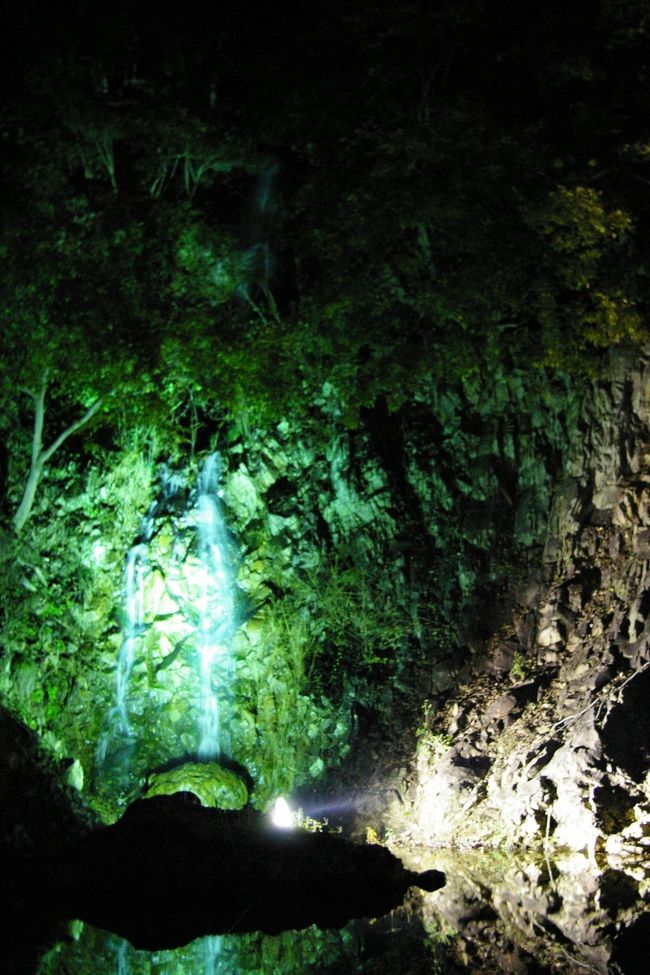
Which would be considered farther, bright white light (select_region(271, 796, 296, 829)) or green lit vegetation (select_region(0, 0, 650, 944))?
bright white light (select_region(271, 796, 296, 829))

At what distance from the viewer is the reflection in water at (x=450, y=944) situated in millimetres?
5641

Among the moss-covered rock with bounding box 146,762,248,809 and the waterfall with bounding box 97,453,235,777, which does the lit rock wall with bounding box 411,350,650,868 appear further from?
the waterfall with bounding box 97,453,235,777

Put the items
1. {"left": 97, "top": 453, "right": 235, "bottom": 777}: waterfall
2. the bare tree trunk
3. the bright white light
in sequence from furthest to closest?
{"left": 97, "top": 453, "right": 235, "bottom": 777}: waterfall
the bare tree trunk
the bright white light

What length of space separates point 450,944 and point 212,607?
574 cm

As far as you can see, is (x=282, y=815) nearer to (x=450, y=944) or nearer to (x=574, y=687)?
(x=574, y=687)

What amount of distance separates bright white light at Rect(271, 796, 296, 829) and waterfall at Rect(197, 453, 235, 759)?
1108 mm

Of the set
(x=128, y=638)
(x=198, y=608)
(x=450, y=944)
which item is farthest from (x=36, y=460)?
(x=450, y=944)

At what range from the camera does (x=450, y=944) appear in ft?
19.7

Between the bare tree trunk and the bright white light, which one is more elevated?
the bare tree trunk

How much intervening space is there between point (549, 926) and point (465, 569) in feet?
13.7

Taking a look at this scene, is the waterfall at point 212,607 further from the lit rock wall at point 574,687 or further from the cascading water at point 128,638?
the lit rock wall at point 574,687

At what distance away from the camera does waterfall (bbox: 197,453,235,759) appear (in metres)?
10.7

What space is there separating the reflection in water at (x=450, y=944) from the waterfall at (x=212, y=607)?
3.89 metres

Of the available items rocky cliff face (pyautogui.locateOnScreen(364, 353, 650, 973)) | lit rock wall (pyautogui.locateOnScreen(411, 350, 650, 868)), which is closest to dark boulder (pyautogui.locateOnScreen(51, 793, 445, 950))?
rocky cliff face (pyautogui.locateOnScreen(364, 353, 650, 973))
